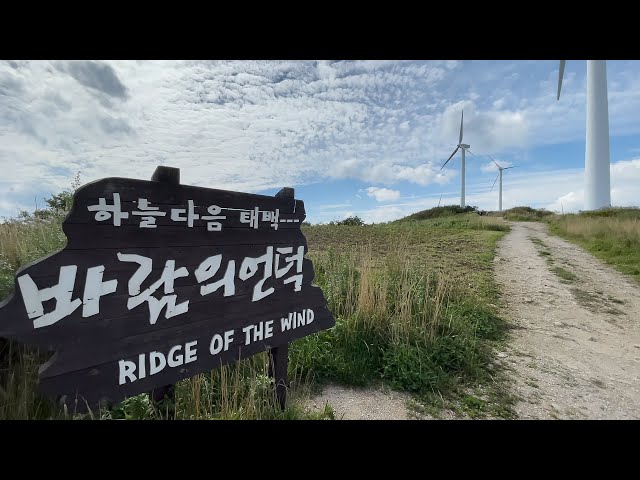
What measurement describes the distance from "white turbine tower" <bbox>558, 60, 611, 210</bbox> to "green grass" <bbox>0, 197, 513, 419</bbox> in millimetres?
37661

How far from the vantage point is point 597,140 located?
31.5 metres

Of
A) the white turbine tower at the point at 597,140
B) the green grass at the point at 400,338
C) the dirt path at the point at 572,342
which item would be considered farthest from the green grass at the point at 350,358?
the white turbine tower at the point at 597,140

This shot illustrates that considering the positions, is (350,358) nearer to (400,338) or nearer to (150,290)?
(400,338)

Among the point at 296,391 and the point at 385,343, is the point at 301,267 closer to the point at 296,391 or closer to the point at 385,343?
the point at 296,391

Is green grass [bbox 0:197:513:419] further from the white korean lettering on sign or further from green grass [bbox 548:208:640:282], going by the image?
green grass [bbox 548:208:640:282]

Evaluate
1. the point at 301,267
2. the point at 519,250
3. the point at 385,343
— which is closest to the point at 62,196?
the point at 301,267

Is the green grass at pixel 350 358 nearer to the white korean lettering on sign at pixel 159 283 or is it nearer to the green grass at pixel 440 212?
the white korean lettering on sign at pixel 159 283

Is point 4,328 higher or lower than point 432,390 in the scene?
higher

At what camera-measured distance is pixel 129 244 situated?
1762 millimetres

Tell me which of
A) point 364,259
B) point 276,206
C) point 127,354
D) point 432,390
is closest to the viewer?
point 127,354

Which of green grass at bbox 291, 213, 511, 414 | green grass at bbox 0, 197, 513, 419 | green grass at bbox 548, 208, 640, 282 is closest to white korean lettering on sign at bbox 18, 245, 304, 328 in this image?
green grass at bbox 0, 197, 513, 419

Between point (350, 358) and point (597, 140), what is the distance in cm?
4130

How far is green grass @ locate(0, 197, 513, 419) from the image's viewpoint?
7.43 feet
